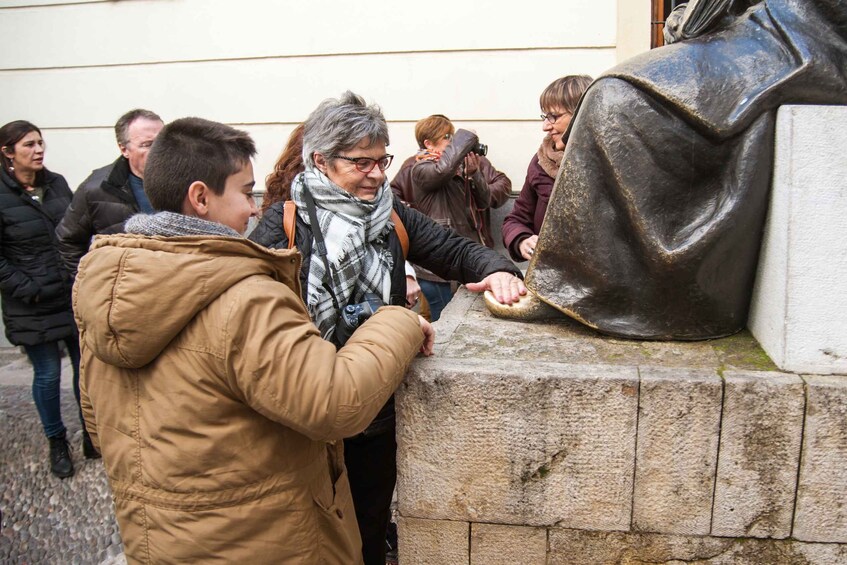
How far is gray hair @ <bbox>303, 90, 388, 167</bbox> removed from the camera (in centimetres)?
215

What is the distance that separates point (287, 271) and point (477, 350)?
0.68 metres

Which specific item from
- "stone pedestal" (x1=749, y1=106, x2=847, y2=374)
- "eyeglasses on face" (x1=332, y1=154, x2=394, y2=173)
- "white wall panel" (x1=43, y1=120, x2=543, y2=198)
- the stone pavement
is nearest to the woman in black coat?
the stone pavement

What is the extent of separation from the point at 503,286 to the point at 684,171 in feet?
2.14

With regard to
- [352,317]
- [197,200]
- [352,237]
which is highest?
[197,200]

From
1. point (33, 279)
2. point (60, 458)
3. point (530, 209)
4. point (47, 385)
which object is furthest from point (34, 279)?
point (530, 209)

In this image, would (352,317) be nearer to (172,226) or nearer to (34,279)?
(172,226)

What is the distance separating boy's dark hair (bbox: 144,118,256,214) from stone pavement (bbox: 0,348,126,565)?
2261mm

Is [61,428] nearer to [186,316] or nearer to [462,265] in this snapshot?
[462,265]

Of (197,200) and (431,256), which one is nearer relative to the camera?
(197,200)

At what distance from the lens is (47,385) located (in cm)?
418

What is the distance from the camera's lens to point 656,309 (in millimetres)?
2105

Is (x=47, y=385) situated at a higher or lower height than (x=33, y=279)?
lower

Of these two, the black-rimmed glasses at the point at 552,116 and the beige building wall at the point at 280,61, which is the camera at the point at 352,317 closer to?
the black-rimmed glasses at the point at 552,116

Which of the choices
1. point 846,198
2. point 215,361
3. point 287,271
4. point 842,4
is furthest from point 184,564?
point 842,4
